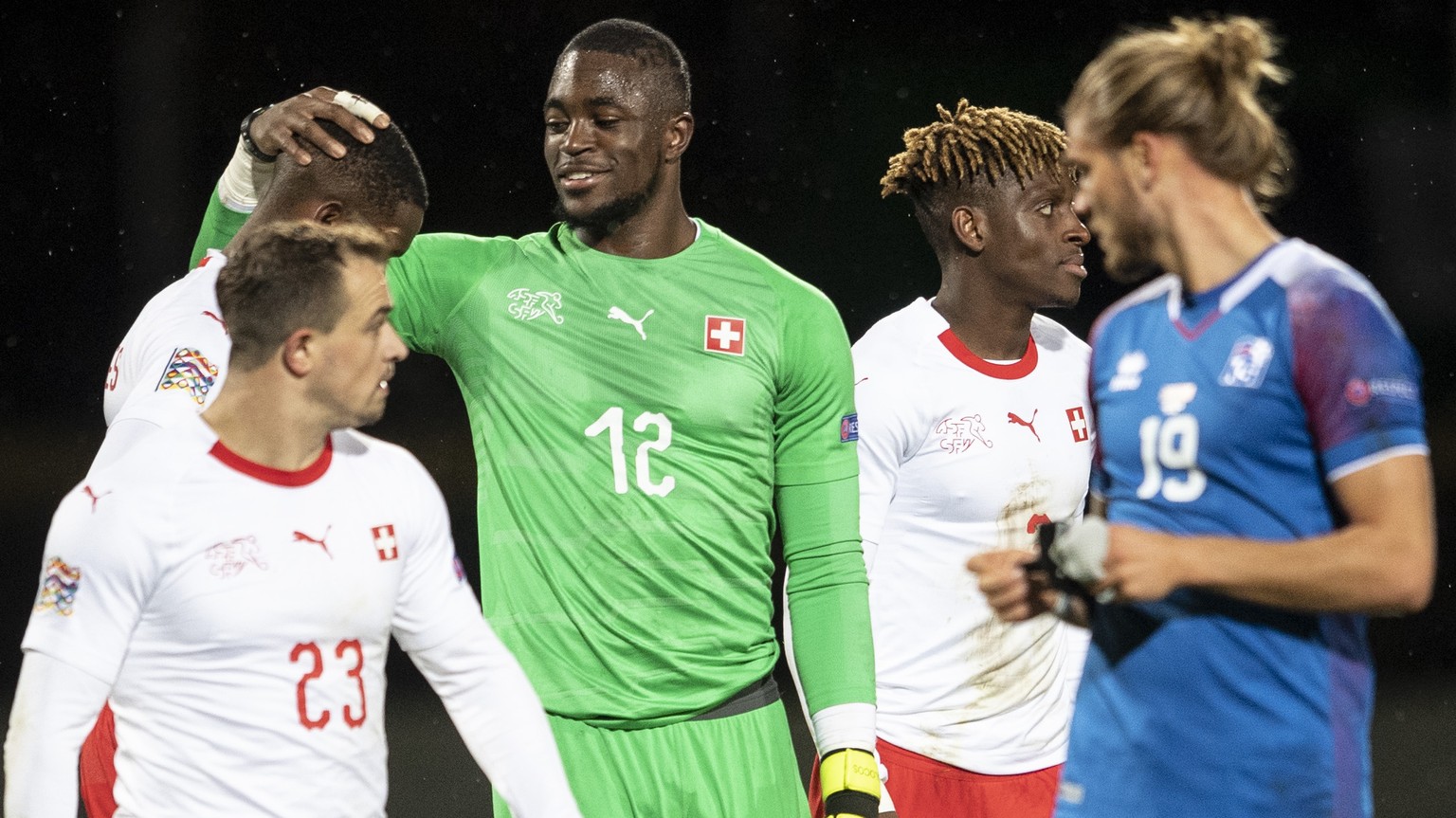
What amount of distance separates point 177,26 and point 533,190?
2055mm

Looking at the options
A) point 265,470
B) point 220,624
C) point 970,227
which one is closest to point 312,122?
point 265,470

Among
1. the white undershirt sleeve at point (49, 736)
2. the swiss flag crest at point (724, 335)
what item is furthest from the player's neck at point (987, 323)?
the white undershirt sleeve at point (49, 736)

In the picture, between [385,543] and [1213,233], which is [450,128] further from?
[1213,233]

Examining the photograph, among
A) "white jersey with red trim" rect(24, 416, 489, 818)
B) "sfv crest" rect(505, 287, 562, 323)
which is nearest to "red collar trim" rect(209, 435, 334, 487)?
"white jersey with red trim" rect(24, 416, 489, 818)

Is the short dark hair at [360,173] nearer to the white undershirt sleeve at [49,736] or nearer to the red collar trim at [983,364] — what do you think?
the white undershirt sleeve at [49,736]

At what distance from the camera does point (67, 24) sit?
30.0 feet

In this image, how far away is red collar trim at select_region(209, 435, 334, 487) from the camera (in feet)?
7.95

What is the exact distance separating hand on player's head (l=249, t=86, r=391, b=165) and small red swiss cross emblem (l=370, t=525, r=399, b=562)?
0.91 metres

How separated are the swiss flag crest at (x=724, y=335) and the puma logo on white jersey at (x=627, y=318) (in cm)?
11

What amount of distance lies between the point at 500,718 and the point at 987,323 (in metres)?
1.94

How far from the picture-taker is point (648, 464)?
3.18 m

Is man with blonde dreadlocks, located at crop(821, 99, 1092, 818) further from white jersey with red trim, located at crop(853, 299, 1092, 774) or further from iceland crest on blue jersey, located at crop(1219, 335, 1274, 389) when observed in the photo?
iceland crest on blue jersey, located at crop(1219, 335, 1274, 389)

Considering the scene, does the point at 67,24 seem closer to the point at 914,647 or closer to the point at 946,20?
the point at 946,20

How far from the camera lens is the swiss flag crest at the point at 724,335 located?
3.23m
